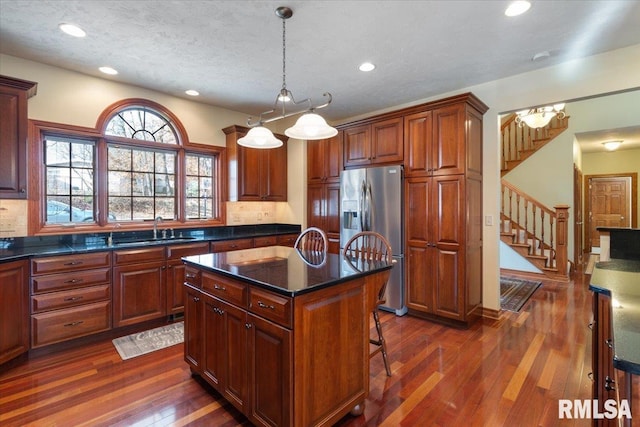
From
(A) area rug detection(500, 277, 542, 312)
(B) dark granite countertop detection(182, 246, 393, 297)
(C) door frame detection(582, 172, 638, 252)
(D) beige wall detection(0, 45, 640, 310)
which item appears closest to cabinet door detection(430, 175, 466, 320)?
(D) beige wall detection(0, 45, 640, 310)

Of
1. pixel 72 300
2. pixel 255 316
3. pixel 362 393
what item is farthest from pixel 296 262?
pixel 72 300

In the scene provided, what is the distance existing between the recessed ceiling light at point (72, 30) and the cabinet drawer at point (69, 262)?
1916mm

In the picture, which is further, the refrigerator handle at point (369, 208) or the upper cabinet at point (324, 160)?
the upper cabinet at point (324, 160)

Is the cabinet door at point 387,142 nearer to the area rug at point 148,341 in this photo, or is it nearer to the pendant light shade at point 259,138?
the pendant light shade at point 259,138

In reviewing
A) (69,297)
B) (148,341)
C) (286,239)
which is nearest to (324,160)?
(286,239)

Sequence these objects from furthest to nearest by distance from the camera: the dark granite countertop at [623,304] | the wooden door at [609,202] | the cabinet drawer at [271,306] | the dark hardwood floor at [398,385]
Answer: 1. the wooden door at [609,202]
2. the dark hardwood floor at [398,385]
3. the cabinet drawer at [271,306]
4. the dark granite countertop at [623,304]

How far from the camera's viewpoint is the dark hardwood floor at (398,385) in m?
1.91

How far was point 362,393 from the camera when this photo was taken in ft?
6.31

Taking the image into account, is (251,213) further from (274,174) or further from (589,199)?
(589,199)

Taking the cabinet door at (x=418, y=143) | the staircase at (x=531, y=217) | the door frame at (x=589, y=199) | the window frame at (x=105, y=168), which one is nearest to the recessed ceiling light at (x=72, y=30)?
the window frame at (x=105, y=168)

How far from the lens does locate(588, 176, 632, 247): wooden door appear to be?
26.3 ft

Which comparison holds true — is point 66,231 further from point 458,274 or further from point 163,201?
point 458,274

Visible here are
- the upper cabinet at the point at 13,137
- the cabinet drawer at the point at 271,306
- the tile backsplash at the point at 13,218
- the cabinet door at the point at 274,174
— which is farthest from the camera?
the cabinet door at the point at 274,174

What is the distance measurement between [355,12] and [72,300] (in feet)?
11.4
